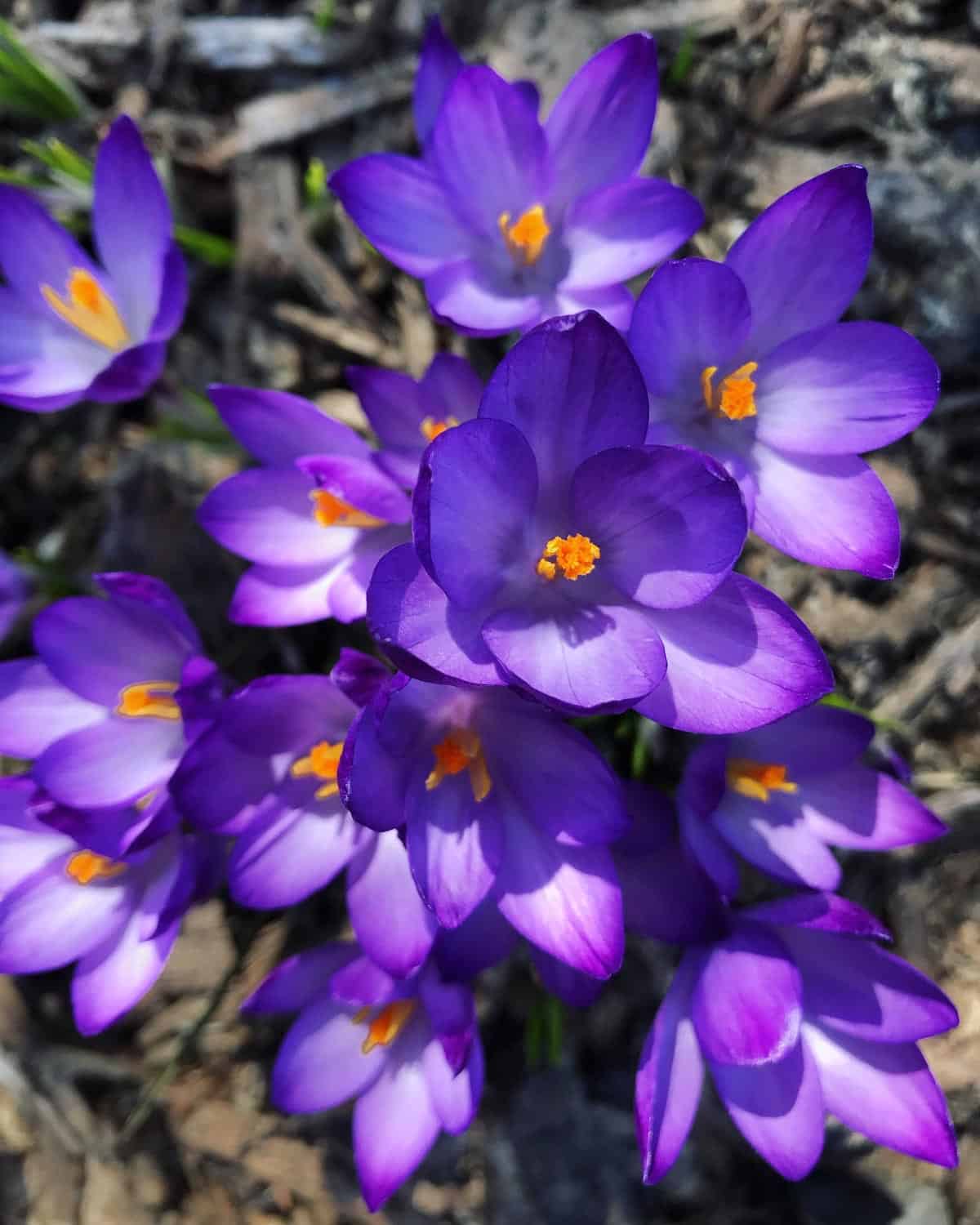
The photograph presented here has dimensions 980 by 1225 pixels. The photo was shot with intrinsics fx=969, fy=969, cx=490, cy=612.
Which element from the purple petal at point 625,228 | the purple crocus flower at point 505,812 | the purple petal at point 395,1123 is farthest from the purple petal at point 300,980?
the purple petal at point 625,228

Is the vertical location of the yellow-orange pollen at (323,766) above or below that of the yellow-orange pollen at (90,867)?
above

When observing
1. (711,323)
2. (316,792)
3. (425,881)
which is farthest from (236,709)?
(711,323)

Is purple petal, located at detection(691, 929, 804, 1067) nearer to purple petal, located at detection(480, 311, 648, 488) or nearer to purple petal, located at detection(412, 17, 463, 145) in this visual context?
purple petal, located at detection(480, 311, 648, 488)

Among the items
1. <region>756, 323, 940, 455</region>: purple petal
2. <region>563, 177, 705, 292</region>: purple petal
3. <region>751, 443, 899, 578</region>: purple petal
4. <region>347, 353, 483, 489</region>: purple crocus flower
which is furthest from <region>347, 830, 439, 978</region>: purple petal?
<region>563, 177, 705, 292</region>: purple petal

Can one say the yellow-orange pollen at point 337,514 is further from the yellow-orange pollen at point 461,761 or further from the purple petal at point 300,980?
the purple petal at point 300,980

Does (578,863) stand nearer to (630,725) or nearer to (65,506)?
(630,725)

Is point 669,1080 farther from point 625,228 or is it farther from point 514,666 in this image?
point 625,228

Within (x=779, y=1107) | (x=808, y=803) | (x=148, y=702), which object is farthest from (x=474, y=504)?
(x=779, y=1107)
